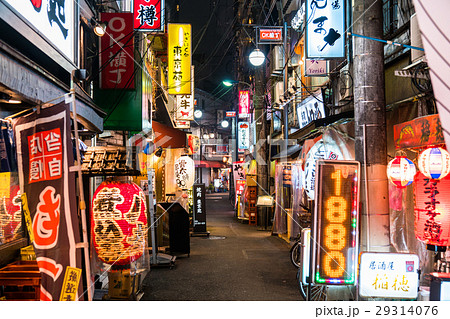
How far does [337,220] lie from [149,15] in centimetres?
1084

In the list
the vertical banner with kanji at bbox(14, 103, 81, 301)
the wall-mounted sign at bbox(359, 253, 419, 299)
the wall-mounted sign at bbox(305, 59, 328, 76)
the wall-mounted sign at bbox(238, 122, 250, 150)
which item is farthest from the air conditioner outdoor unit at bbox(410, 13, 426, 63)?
the wall-mounted sign at bbox(238, 122, 250, 150)

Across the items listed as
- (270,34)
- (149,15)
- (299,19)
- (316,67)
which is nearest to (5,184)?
(149,15)

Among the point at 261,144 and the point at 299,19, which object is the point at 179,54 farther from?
the point at 261,144

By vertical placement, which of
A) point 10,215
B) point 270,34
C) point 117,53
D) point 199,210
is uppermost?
point 270,34

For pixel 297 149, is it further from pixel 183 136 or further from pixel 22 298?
pixel 22 298

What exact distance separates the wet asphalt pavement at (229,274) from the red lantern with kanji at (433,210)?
4.29 metres

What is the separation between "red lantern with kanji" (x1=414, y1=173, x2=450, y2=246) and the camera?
670cm

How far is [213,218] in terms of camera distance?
29.3 m

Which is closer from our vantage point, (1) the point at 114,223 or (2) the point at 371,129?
(2) the point at 371,129

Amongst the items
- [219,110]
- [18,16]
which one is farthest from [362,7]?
[219,110]

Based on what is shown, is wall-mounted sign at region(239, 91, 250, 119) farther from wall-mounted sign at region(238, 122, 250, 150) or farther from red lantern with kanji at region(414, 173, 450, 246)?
red lantern with kanji at region(414, 173, 450, 246)

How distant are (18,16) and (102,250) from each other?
4.98 metres

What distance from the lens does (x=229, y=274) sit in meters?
12.4

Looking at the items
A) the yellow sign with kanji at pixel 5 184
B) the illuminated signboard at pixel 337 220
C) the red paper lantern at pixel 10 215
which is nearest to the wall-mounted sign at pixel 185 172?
the red paper lantern at pixel 10 215
